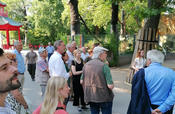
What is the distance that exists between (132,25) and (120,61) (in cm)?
1559

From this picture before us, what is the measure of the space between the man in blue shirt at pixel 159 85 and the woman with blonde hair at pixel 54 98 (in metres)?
1.35

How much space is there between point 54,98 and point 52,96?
0.04 m

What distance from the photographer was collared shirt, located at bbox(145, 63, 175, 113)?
8.33 ft

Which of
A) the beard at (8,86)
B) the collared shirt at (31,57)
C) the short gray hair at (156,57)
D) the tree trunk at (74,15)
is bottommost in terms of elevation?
the collared shirt at (31,57)

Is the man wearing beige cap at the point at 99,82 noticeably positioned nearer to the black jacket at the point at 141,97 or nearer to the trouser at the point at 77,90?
the black jacket at the point at 141,97

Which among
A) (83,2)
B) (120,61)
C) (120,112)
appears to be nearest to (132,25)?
(83,2)

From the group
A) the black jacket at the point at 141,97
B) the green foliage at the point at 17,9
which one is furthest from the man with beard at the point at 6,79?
the green foliage at the point at 17,9

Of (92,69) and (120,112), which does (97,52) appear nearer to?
(92,69)

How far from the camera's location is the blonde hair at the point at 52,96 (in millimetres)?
1894

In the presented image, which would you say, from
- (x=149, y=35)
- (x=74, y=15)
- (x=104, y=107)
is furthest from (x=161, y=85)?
(x=74, y=15)

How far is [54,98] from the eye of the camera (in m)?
1.98

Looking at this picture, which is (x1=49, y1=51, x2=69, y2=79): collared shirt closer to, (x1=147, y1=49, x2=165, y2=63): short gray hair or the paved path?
the paved path

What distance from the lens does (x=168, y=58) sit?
16.7 meters

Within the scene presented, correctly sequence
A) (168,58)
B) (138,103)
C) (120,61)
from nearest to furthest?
(138,103), (120,61), (168,58)
